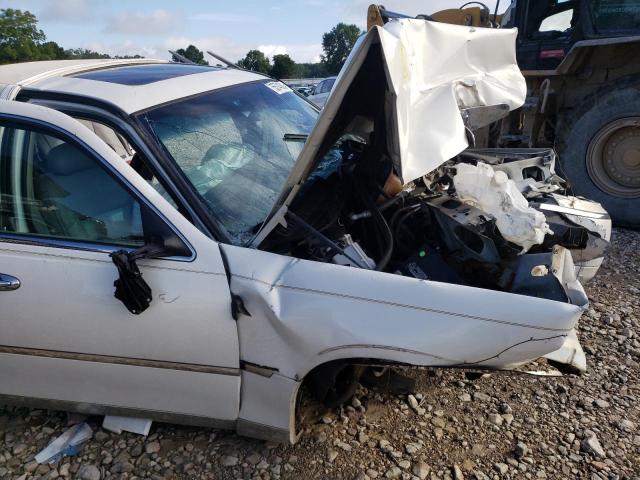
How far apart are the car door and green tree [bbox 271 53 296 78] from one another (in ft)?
152

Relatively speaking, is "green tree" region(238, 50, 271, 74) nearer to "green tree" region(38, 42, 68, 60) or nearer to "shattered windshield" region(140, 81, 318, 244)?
"green tree" region(38, 42, 68, 60)

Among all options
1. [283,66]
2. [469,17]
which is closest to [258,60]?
[283,66]

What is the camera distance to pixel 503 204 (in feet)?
7.45

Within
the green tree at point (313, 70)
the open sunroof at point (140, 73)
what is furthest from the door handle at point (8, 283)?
the green tree at point (313, 70)

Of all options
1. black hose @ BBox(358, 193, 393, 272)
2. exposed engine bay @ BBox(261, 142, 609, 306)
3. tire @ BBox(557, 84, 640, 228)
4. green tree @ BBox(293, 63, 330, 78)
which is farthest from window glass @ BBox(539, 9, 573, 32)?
green tree @ BBox(293, 63, 330, 78)

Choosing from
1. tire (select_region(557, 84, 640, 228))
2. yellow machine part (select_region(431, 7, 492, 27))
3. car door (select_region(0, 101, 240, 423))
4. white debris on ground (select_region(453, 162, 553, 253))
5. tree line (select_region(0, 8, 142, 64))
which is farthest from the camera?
tree line (select_region(0, 8, 142, 64))

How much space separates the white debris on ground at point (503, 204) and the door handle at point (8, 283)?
2000 mm

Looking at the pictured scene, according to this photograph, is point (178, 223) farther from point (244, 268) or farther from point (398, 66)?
point (398, 66)

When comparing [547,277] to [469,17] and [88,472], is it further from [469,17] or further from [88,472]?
[469,17]

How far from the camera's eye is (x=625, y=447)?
86.4 inches

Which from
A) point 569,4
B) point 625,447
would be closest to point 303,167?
point 625,447

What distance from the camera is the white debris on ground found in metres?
2.13

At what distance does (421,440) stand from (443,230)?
38.1 inches

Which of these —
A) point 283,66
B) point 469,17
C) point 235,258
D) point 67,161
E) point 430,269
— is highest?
point 469,17
